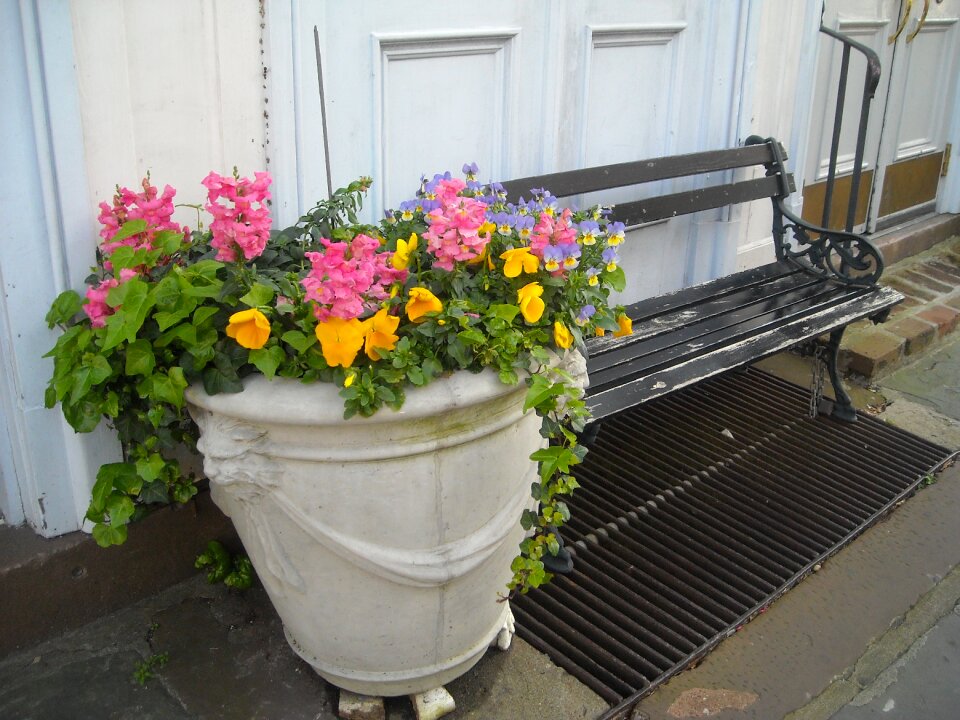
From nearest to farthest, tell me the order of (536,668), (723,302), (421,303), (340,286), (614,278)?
(340,286), (421,303), (614,278), (536,668), (723,302)

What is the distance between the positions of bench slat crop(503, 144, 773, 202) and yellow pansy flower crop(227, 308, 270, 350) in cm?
127

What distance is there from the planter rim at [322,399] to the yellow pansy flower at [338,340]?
0.06m

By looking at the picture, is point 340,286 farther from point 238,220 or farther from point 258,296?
point 238,220

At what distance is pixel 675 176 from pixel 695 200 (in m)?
0.16

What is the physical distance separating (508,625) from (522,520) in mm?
511

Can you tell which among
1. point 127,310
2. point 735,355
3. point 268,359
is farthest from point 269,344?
point 735,355

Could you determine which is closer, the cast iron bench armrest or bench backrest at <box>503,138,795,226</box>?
bench backrest at <box>503,138,795,226</box>

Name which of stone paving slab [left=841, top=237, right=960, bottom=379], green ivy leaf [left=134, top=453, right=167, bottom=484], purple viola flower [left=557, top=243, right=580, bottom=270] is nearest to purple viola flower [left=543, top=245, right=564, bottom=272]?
purple viola flower [left=557, top=243, right=580, bottom=270]

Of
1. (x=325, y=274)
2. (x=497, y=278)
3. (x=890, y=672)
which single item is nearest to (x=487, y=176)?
(x=497, y=278)

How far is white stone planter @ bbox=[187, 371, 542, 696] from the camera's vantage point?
1.81 metres

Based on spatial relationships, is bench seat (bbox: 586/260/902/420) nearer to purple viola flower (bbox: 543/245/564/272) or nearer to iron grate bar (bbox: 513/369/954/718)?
iron grate bar (bbox: 513/369/954/718)

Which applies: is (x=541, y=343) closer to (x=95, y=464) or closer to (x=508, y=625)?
(x=508, y=625)

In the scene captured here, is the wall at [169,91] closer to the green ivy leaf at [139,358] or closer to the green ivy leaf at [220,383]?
the green ivy leaf at [139,358]

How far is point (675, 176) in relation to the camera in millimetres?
3422
